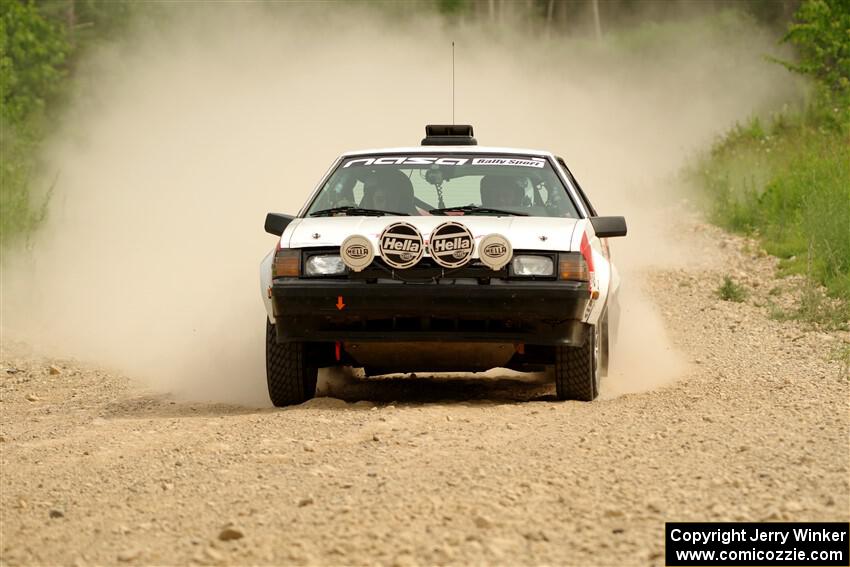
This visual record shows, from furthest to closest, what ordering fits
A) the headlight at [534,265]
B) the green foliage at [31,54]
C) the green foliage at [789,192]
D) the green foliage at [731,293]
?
the green foliage at [31,54] → the green foliage at [789,192] → the green foliage at [731,293] → the headlight at [534,265]

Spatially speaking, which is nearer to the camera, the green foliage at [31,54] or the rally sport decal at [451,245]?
the rally sport decal at [451,245]

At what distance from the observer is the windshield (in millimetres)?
9133

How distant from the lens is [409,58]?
3469 cm

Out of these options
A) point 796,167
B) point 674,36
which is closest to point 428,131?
point 796,167

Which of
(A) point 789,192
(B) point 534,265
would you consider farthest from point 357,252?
(A) point 789,192

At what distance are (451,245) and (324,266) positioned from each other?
0.74 m

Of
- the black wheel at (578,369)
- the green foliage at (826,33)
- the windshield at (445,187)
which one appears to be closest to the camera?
the black wheel at (578,369)

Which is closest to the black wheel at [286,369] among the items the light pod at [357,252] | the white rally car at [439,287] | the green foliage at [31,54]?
the white rally car at [439,287]

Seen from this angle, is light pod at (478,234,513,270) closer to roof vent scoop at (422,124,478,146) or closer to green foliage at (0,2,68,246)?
roof vent scoop at (422,124,478,146)

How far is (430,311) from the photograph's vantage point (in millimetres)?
8125

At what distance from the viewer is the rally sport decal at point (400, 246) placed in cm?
810

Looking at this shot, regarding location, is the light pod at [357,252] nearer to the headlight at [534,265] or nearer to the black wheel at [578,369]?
the headlight at [534,265]

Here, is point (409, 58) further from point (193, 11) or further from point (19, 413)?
point (19, 413)

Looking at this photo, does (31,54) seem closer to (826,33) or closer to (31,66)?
(31,66)
